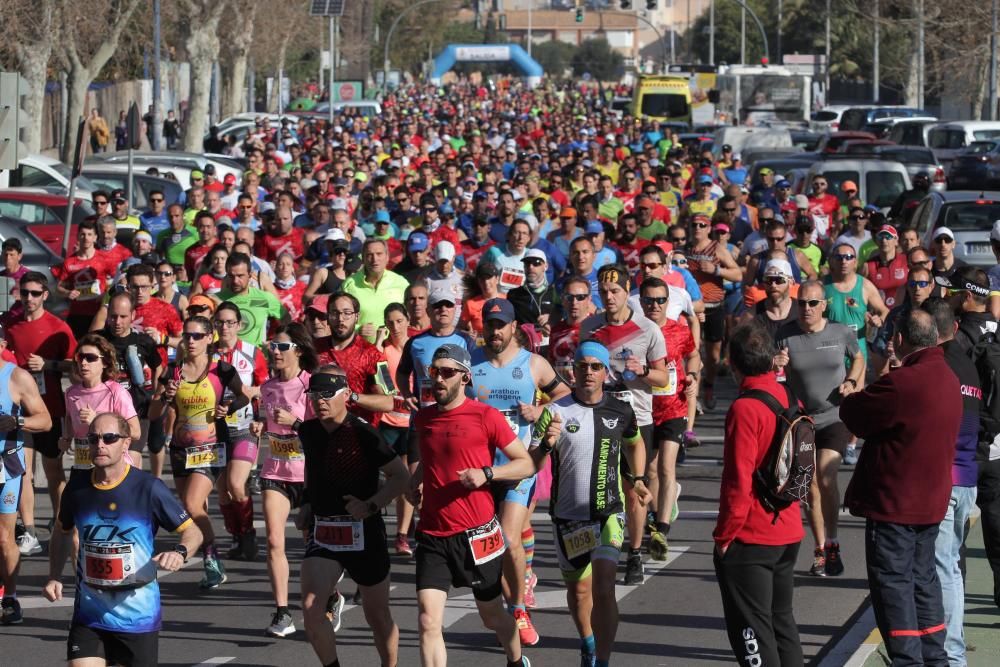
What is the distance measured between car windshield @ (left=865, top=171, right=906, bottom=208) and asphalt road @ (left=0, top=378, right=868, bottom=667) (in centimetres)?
1463

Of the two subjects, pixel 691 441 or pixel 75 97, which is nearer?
pixel 691 441

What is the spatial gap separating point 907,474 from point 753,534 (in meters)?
0.87

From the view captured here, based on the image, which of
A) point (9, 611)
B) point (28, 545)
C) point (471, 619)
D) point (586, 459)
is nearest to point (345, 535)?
point (586, 459)

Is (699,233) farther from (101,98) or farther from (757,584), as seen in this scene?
(101,98)

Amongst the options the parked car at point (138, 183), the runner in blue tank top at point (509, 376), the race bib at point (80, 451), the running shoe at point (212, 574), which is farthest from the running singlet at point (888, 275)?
the parked car at point (138, 183)

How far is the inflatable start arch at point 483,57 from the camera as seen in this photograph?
122625mm

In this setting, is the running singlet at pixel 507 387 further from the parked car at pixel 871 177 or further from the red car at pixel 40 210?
the parked car at pixel 871 177

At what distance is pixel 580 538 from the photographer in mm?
8422

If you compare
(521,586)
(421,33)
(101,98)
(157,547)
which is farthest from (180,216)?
(421,33)

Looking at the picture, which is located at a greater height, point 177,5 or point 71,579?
point 177,5

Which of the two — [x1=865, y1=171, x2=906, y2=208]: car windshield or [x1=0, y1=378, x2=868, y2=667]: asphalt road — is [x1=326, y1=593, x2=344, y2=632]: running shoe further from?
[x1=865, y1=171, x2=906, y2=208]: car windshield

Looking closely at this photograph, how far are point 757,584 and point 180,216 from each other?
1171 centimetres

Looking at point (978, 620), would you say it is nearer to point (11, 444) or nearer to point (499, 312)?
point (499, 312)

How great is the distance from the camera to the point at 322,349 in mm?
11156
